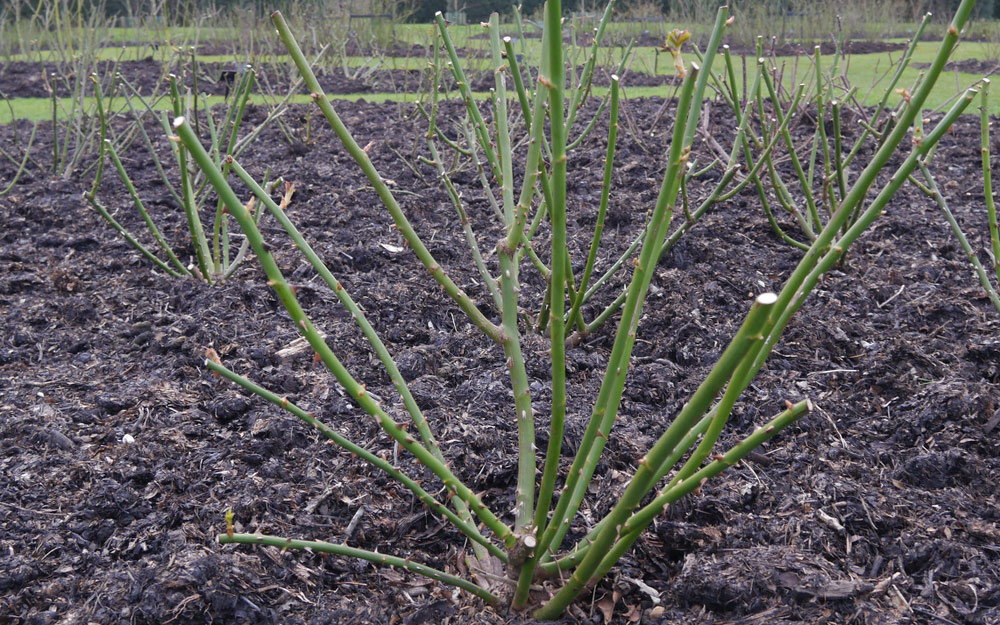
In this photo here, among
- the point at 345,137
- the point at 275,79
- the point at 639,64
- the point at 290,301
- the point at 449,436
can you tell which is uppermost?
the point at 639,64

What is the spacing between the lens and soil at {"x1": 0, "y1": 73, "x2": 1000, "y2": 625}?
1.43 meters

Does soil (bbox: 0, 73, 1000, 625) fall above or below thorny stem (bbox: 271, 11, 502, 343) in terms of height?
below

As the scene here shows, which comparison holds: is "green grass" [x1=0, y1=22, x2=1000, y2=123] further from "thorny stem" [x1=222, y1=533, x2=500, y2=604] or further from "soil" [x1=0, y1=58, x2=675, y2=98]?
"thorny stem" [x1=222, y1=533, x2=500, y2=604]

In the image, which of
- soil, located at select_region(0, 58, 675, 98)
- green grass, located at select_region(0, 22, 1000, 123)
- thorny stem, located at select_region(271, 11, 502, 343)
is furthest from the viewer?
soil, located at select_region(0, 58, 675, 98)

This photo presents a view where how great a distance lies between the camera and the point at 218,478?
179 centimetres

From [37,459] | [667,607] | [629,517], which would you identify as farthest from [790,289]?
[37,459]

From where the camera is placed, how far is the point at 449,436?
75.2 inches

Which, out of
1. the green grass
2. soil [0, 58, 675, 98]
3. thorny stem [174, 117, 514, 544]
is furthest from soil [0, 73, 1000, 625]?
soil [0, 58, 675, 98]

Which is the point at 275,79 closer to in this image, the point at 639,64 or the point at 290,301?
the point at 639,64

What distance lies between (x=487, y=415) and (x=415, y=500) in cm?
35

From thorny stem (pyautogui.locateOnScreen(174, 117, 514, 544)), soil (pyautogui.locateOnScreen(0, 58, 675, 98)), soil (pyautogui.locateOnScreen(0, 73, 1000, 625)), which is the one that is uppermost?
soil (pyautogui.locateOnScreen(0, 58, 675, 98))

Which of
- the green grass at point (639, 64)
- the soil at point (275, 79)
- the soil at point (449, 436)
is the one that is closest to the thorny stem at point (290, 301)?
the soil at point (449, 436)

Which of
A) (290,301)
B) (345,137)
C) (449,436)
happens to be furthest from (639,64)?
(290,301)

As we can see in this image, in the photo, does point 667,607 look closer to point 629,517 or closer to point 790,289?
point 629,517
